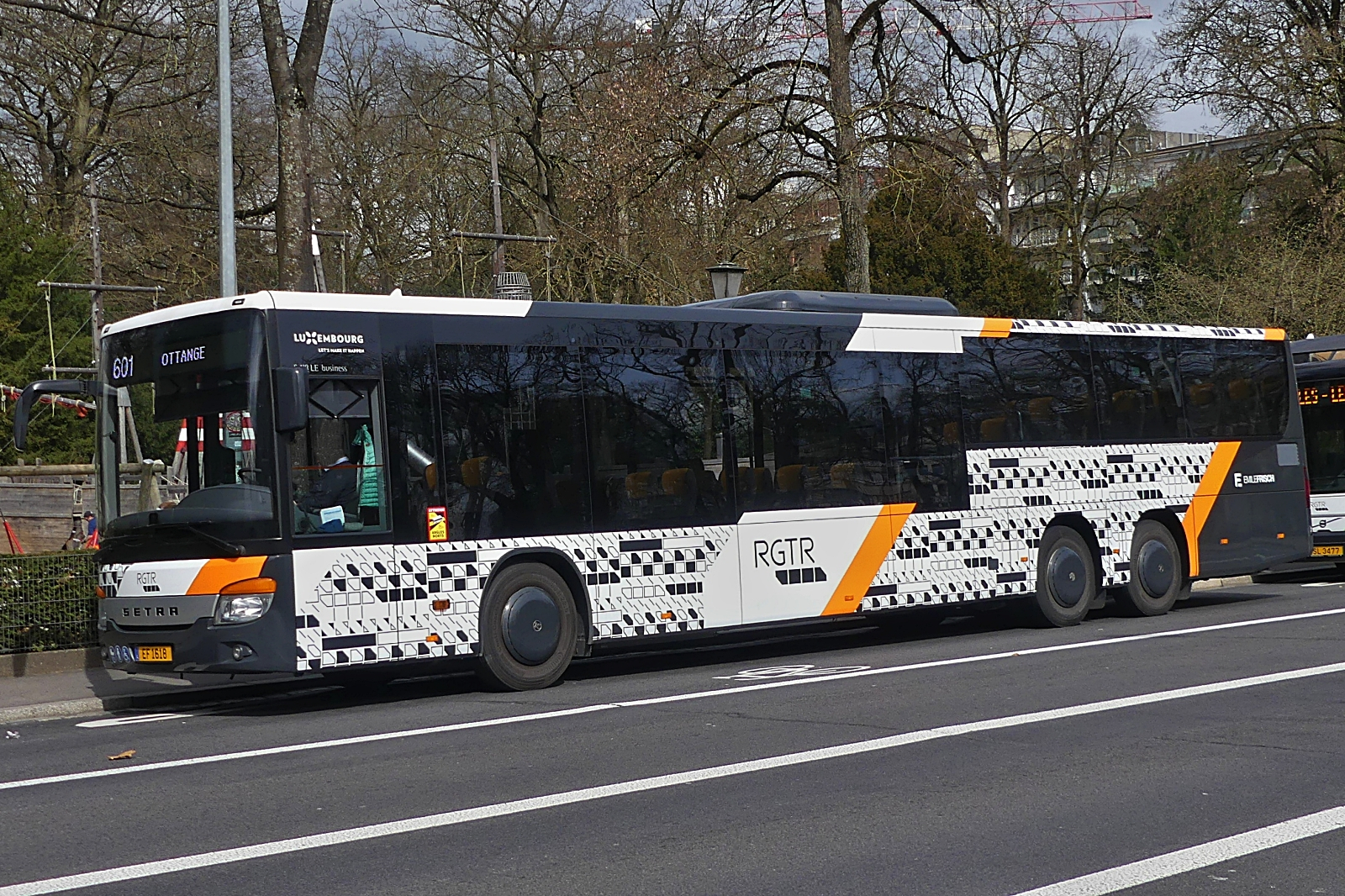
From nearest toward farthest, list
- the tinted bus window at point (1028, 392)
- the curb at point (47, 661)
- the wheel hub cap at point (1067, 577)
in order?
the curb at point (47, 661), the tinted bus window at point (1028, 392), the wheel hub cap at point (1067, 577)

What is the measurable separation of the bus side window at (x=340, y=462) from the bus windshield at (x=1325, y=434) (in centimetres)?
1502

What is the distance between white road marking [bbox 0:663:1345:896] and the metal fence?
829cm

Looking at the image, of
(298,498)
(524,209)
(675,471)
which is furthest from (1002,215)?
(298,498)

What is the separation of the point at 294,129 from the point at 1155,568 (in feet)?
35.6

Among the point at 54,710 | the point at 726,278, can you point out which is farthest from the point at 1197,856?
the point at 726,278

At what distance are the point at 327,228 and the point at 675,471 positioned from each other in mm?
29917

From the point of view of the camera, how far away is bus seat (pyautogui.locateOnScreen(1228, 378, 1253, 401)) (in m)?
18.9

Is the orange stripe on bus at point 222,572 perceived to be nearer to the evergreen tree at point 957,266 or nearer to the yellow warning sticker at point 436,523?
the yellow warning sticker at point 436,523

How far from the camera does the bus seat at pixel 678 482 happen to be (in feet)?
45.0

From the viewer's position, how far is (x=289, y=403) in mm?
11375

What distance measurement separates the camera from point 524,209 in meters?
42.4

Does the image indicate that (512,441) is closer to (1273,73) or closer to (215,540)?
(215,540)

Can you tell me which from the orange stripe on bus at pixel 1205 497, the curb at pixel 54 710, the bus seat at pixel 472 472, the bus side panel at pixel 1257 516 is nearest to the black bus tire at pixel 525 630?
the bus seat at pixel 472 472

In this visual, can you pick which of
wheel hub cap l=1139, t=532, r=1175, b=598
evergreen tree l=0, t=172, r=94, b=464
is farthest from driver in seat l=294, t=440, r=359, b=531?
evergreen tree l=0, t=172, r=94, b=464
